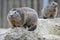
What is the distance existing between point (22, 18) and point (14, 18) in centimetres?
17

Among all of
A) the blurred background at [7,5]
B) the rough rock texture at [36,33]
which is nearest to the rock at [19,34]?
the rough rock texture at [36,33]

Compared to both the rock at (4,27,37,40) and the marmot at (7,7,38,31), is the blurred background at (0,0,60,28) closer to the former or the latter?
the marmot at (7,7,38,31)

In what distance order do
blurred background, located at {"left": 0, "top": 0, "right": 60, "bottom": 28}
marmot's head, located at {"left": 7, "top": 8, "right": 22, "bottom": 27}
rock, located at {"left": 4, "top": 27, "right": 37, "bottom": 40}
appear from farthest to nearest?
1. blurred background, located at {"left": 0, "top": 0, "right": 60, "bottom": 28}
2. marmot's head, located at {"left": 7, "top": 8, "right": 22, "bottom": 27}
3. rock, located at {"left": 4, "top": 27, "right": 37, "bottom": 40}

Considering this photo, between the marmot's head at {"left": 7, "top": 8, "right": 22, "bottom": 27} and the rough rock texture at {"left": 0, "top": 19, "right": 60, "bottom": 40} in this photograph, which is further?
the marmot's head at {"left": 7, "top": 8, "right": 22, "bottom": 27}

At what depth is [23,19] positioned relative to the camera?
3.26m

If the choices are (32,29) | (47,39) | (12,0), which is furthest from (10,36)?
(12,0)

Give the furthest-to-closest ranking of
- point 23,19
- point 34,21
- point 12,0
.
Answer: point 12,0
point 34,21
point 23,19

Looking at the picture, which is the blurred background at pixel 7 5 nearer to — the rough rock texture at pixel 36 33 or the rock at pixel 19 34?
the rough rock texture at pixel 36 33

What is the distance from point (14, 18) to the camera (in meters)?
3.13

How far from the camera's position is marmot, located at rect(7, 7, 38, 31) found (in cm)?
315

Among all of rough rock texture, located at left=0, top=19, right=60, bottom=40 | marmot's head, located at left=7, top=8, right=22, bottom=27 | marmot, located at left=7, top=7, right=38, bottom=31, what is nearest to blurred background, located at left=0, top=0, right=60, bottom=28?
rough rock texture, located at left=0, top=19, right=60, bottom=40

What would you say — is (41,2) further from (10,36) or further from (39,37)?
(10,36)

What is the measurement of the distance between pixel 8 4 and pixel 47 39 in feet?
10.6

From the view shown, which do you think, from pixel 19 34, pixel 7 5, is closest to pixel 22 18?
pixel 19 34
